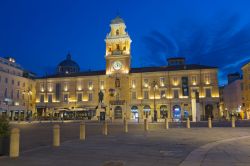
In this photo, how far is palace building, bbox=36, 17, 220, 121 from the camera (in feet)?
227

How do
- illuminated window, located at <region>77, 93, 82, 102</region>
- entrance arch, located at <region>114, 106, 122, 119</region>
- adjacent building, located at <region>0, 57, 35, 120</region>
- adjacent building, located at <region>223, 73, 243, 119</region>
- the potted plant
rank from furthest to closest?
adjacent building, located at <region>223, 73, 243, 119</region> < illuminated window, located at <region>77, 93, 82, 102</region> < entrance arch, located at <region>114, 106, 122, 119</region> < adjacent building, located at <region>0, 57, 35, 120</region> < the potted plant

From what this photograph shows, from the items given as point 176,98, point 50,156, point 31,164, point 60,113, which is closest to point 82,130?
point 50,156

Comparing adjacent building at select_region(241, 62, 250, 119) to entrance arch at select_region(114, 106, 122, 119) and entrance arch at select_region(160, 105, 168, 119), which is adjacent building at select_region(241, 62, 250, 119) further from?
entrance arch at select_region(114, 106, 122, 119)

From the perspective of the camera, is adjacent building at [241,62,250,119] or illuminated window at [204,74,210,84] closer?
illuminated window at [204,74,210,84]

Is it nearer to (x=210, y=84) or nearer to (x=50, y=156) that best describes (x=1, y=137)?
(x=50, y=156)

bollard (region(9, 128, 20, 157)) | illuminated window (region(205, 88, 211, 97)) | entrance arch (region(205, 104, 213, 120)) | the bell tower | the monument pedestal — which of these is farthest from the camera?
the bell tower

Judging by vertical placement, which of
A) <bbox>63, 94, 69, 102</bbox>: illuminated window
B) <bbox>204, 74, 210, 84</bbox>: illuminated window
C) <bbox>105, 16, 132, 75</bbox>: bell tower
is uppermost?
<bbox>105, 16, 132, 75</bbox>: bell tower

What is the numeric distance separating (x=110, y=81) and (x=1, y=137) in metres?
65.3

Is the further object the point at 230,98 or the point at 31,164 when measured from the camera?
the point at 230,98

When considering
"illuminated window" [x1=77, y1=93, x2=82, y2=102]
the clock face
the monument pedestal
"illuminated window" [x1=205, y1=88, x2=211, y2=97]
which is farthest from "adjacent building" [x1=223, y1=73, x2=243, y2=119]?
"illuminated window" [x1=77, y1=93, x2=82, y2=102]

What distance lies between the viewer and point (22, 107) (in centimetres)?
7769

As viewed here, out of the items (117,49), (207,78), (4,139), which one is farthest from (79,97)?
(4,139)

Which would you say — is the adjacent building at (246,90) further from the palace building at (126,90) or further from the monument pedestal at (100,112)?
the monument pedestal at (100,112)

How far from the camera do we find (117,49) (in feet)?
256
